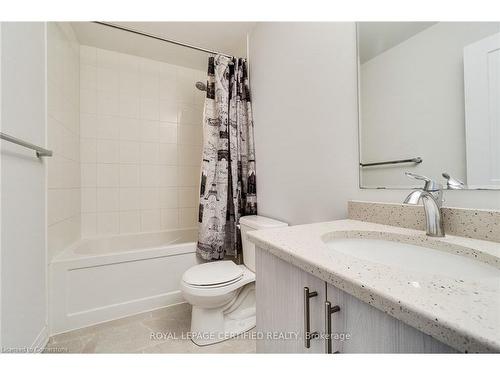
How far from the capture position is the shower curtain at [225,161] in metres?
1.65

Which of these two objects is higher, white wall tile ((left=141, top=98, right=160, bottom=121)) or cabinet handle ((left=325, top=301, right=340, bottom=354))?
white wall tile ((left=141, top=98, right=160, bottom=121))

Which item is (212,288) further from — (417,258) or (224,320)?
(417,258)

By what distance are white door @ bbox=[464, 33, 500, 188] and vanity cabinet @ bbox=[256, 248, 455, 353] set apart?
23.1 inches

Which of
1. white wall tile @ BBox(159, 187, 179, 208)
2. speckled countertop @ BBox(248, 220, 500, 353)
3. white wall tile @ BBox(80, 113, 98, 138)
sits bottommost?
speckled countertop @ BBox(248, 220, 500, 353)

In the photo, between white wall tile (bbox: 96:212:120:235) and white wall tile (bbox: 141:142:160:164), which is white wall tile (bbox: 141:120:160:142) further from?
white wall tile (bbox: 96:212:120:235)

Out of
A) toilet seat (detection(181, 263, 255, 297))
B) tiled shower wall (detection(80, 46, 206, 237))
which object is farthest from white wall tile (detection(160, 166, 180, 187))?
toilet seat (detection(181, 263, 255, 297))

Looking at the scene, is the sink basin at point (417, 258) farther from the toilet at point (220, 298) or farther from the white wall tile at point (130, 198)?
the white wall tile at point (130, 198)

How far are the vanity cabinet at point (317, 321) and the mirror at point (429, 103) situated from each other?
1.83 ft

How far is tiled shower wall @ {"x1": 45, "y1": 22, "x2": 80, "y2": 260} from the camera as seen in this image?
140 cm

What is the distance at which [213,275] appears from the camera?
1.30m

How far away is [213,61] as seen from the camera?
68.4 inches
